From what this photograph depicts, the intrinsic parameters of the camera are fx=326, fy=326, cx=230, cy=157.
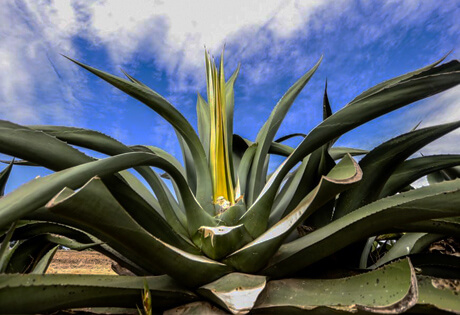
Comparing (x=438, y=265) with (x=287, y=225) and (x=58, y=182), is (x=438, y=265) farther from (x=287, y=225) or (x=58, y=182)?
(x=58, y=182)

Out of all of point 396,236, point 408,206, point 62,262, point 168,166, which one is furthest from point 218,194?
point 62,262

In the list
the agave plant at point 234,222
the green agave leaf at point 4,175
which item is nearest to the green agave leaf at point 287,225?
the agave plant at point 234,222

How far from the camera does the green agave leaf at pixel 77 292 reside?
1.68 feet

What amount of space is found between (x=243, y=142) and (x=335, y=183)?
27.3 inches

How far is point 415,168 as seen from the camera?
0.87 metres

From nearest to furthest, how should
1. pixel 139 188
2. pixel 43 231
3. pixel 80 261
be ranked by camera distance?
pixel 43 231 < pixel 139 188 < pixel 80 261

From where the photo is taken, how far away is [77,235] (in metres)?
0.90

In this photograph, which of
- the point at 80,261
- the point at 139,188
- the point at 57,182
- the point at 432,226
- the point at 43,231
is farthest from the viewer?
the point at 80,261

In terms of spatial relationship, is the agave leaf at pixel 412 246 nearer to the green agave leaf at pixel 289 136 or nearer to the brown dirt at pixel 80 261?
the green agave leaf at pixel 289 136

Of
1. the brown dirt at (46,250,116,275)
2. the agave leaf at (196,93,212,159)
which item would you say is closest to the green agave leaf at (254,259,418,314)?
the agave leaf at (196,93,212,159)

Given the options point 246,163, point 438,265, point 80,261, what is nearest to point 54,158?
point 246,163

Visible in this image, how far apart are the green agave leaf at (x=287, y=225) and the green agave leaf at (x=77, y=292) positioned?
122 mm

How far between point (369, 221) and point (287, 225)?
152 mm

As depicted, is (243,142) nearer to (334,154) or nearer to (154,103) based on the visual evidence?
(334,154)
